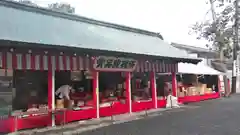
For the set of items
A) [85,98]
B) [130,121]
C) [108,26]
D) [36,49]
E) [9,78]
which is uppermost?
[108,26]

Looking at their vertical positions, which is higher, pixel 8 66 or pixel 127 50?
pixel 127 50

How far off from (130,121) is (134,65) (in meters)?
3.56

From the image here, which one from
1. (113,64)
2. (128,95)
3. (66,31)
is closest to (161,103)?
(128,95)

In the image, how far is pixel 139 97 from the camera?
1652 centimetres

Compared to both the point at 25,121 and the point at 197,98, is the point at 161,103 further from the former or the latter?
the point at 25,121

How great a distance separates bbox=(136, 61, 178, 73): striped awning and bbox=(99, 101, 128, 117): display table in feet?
7.18

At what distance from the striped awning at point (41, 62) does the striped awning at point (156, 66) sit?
3793mm

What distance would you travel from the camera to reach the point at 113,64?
13.5 meters

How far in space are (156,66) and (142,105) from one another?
252cm

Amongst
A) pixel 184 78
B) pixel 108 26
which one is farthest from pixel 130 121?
pixel 184 78

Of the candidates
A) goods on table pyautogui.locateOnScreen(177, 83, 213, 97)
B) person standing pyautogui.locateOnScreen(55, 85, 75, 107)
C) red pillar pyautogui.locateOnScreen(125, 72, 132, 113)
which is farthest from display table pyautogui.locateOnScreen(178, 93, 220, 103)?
person standing pyautogui.locateOnScreen(55, 85, 75, 107)

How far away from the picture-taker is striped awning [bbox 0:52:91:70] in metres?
9.63

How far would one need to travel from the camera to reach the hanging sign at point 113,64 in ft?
41.6

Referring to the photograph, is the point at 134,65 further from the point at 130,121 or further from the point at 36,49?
the point at 36,49
